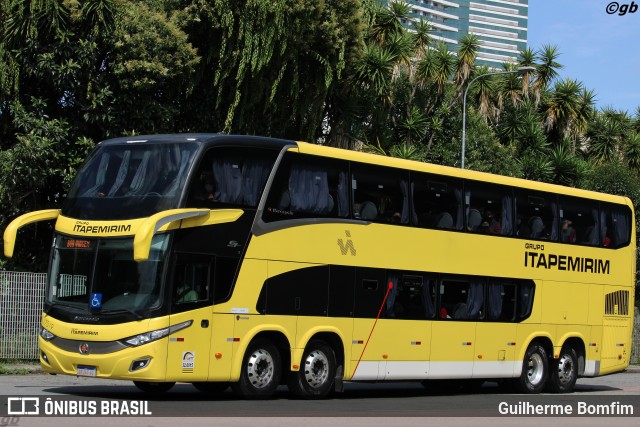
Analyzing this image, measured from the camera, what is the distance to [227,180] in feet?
56.8

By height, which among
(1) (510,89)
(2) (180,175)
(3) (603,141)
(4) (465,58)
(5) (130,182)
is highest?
(4) (465,58)

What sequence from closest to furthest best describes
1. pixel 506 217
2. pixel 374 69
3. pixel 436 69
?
pixel 506 217
pixel 374 69
pixel 436 69

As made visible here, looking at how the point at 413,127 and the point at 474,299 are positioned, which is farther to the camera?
the point at 413,127

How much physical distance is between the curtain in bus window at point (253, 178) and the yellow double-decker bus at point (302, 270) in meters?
0.03

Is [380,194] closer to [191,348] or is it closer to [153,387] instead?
[191,348]

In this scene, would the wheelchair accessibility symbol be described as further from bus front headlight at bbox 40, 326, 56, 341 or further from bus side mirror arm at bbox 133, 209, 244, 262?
Answer: bus side mirror arm at bbox 133, 209, 244, 262

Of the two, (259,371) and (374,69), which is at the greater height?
(374,69)

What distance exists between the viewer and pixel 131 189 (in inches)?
667

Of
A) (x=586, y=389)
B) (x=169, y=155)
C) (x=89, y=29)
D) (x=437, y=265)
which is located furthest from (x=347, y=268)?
(x=89, y=29)

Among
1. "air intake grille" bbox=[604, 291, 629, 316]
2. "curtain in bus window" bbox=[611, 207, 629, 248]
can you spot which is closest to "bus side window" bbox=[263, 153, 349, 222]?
"curtain in bus window" bbox=[611, 207, 629, 248]

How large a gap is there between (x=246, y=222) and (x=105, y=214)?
2.19 metres

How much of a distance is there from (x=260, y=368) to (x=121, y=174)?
12.4 feet

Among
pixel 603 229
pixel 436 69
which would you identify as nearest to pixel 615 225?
pixel 603 229

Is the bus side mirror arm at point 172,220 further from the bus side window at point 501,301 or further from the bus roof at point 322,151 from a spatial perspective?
the bus side window at point 501,301
